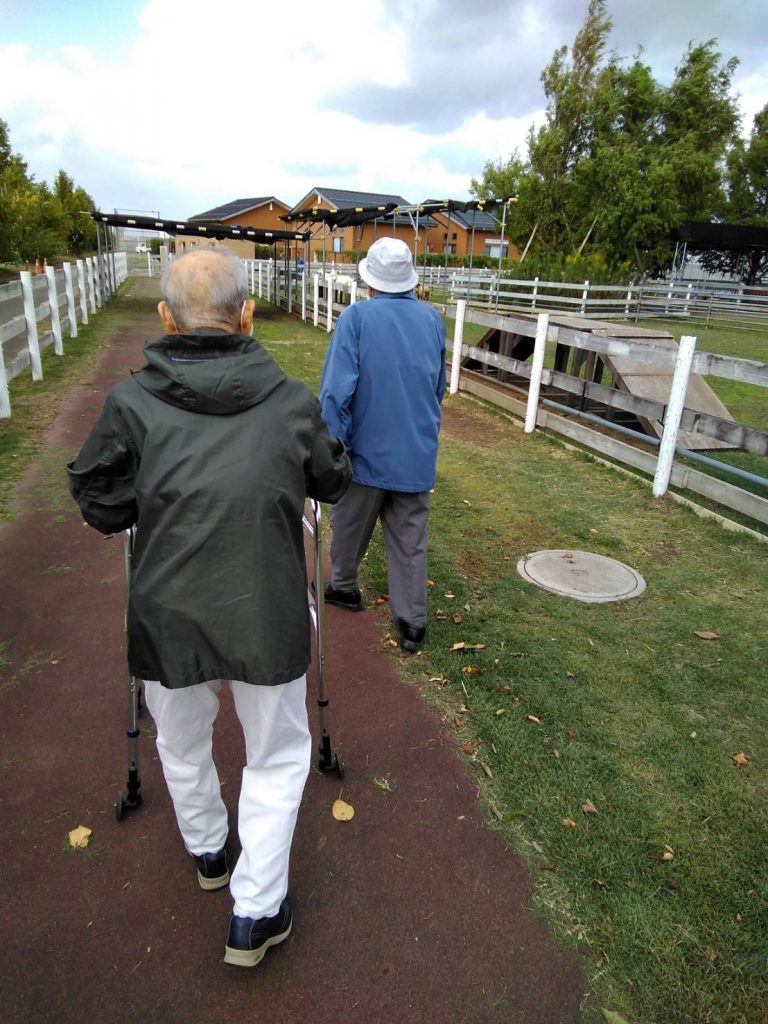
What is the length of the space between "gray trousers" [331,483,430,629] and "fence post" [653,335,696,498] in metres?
3.34

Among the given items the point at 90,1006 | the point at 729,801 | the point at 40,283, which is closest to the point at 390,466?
the point at 729,801

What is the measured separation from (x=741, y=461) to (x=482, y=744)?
590cm

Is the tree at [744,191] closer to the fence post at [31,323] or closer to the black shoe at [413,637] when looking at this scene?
the fence post at [31,323]

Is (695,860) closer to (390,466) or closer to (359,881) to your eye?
(359,881)

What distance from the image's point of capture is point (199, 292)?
190 cm

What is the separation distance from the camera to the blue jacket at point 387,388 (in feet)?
11.5

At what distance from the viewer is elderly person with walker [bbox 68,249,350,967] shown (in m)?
1.82

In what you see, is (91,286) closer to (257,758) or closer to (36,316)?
(36,316)

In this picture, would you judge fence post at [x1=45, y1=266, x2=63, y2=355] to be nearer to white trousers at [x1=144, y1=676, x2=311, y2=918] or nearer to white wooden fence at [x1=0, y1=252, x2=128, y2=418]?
white wooden fence at [x1=0, y1=252, x2=128, y2=418]

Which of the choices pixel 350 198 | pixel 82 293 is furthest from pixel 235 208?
pixel 82 293

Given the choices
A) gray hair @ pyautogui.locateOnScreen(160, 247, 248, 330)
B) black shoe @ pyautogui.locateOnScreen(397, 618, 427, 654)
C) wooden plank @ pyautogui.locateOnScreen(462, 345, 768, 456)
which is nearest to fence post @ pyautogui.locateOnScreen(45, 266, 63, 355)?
wooden plank @ pyautogui.locateOnScreen(462, 345, 768, 456)

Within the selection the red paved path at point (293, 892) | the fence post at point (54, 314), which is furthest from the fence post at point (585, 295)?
the red paved path at point (293, 892)

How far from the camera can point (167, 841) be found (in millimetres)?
2637

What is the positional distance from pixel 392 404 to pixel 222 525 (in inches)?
73.3
